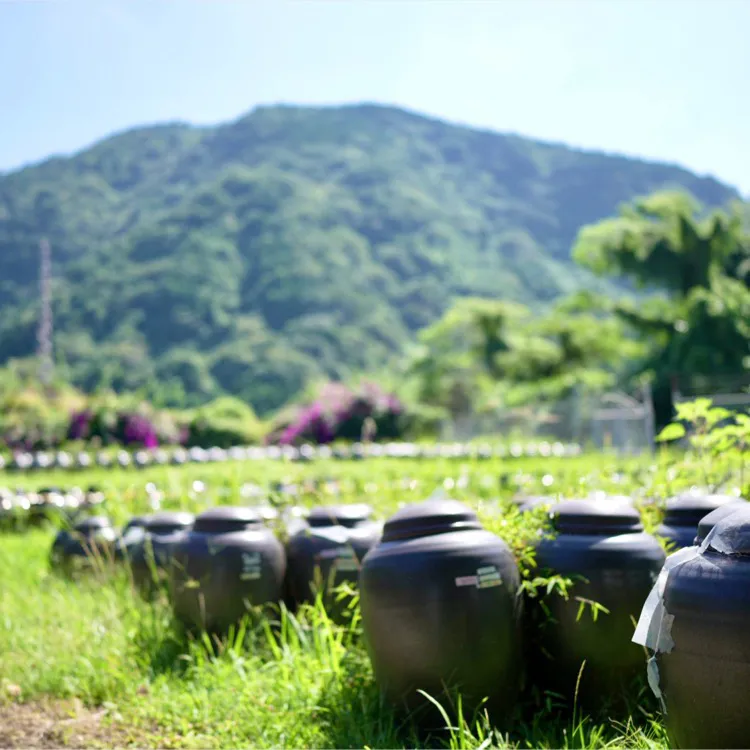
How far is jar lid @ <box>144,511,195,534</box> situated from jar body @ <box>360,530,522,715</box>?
114 inches

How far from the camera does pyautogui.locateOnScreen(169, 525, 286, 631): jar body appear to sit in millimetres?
4840

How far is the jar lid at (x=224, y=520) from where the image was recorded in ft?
16.3

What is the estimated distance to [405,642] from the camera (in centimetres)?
345

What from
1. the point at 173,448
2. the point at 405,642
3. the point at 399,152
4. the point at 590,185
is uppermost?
the point at 399,152

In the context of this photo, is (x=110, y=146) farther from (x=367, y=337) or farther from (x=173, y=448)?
(x=173, y=448)

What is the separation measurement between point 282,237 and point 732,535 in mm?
101945

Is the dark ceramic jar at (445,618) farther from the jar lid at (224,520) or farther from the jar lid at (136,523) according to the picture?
the jar lid at (136,523)

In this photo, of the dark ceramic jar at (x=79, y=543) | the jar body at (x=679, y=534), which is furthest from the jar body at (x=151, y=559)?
the jar body at (x=679, y=534)

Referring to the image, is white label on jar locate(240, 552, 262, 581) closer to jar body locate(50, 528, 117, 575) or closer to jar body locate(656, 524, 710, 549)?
jar body locate(656, 524, 710, 549)

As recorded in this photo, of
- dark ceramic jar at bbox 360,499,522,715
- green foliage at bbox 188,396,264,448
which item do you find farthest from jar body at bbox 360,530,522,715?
green foliage at bbox 188,396,264,448

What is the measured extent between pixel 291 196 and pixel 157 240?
22.0 metres

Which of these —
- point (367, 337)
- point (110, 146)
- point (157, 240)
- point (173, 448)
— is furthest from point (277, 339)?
point (110, 146)

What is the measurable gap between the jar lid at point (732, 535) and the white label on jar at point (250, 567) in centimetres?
284

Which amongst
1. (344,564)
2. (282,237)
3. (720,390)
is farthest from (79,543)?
(282,237)
